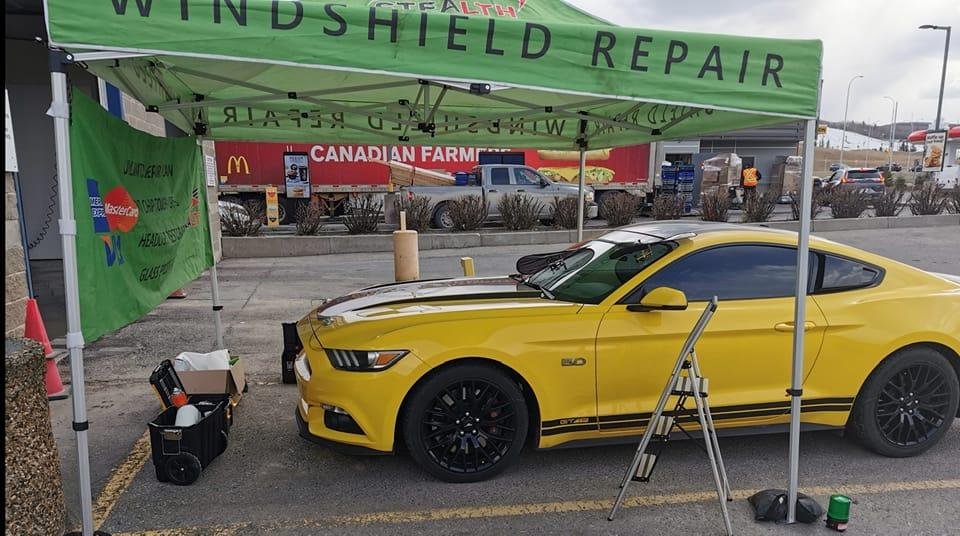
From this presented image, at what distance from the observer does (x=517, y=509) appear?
3.32m

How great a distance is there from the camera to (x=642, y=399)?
3625mm

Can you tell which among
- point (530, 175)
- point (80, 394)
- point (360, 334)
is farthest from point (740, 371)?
point (530, 175)

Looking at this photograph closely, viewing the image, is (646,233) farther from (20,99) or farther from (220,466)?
(20,99)

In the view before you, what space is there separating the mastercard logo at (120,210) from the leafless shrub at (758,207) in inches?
657

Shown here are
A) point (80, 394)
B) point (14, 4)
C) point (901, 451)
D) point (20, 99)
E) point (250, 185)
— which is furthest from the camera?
point (250, 185)

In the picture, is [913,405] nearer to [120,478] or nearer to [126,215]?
[120,478]

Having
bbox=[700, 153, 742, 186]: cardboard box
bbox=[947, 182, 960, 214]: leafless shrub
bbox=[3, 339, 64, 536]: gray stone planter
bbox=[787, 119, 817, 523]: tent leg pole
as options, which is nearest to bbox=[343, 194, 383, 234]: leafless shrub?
bbox=[3, 339, 64, 536]: gray stone planter

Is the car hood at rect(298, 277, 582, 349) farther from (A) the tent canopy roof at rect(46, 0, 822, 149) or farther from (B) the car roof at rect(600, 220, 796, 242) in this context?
(A) the tent canopy roof at rect(46, 0, 822, 149)

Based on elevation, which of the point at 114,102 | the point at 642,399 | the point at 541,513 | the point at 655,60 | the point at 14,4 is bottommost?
the point at 541,513

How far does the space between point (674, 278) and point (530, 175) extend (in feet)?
45.6

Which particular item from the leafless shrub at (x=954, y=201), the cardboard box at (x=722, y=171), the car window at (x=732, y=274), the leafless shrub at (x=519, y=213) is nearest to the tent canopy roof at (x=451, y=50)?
the car window at (x=732, y=274)

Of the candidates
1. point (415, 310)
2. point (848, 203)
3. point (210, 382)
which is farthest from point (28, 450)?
point (848, 203)

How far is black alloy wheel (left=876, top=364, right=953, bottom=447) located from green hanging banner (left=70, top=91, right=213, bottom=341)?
4724mm

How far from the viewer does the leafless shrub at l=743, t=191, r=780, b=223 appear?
55.9ft
